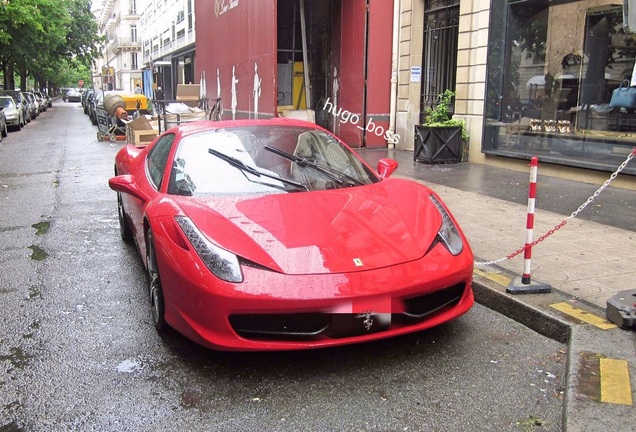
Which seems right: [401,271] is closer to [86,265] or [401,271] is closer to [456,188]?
[86,265]

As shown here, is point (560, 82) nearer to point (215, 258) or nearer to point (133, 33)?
point (215, 258)

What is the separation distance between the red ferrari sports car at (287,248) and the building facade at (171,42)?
26126 millimetres

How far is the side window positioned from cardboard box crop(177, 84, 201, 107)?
21178mm

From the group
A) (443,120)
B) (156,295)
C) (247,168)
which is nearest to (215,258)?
(156,295)

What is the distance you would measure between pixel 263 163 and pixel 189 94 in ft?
77.9

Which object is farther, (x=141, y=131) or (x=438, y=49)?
(x=141, y=131)

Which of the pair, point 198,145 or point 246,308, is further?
point 198,145

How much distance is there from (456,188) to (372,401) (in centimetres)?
645

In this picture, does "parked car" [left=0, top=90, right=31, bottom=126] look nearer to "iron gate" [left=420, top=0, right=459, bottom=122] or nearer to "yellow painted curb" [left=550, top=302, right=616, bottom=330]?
"iron gate" [left=420, top=0, right=459, bottom=122]

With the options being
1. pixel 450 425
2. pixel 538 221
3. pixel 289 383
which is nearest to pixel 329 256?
pixel 289 383

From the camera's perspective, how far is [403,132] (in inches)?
585

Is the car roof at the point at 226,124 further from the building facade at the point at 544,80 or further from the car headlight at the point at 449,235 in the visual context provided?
the building facade at the point at 544,80

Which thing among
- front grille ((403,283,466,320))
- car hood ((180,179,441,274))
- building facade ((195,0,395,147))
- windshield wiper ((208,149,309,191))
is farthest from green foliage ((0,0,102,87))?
front grille ((403,283,466,320))

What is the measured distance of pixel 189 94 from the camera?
27.0m
